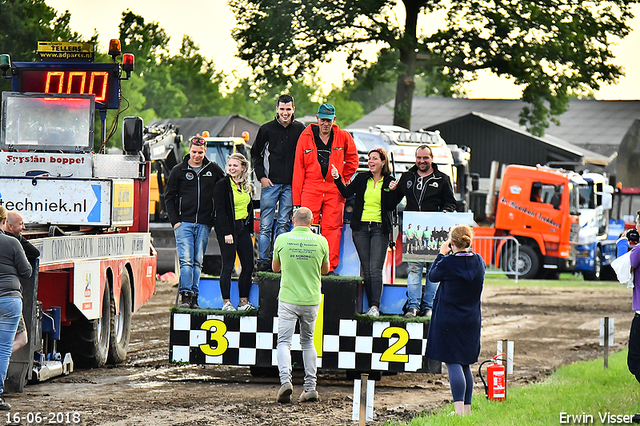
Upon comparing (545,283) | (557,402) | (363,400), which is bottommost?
(545,283)

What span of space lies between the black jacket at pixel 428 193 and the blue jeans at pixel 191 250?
89.6 inches

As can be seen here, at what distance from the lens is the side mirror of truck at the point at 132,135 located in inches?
525

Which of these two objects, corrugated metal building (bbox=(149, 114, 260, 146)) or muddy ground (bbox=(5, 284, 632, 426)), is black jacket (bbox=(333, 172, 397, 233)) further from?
corrugated metal building (bbox=(149, 114, 260, 146))

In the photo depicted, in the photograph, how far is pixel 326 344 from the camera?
35.8 feet

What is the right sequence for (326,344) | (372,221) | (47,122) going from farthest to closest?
(47,122) → (372,221) → (326,344)

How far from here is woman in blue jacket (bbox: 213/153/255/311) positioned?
36.4 ft

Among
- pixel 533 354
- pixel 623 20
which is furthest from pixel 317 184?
pixel 623 20

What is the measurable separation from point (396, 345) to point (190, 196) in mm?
2901

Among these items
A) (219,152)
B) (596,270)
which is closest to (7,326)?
(219,152)

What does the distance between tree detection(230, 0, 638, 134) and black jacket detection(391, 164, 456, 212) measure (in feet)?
72.3

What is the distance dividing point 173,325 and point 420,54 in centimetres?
2361

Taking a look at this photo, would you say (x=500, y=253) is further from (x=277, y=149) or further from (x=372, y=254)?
(x=277, y=149)

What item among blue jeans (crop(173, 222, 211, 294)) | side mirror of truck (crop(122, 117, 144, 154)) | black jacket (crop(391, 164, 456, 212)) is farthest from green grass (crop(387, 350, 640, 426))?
side mirror of truck (crop(122, 117, 144, 154))

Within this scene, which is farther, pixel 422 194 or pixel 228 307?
pixel 422 194
